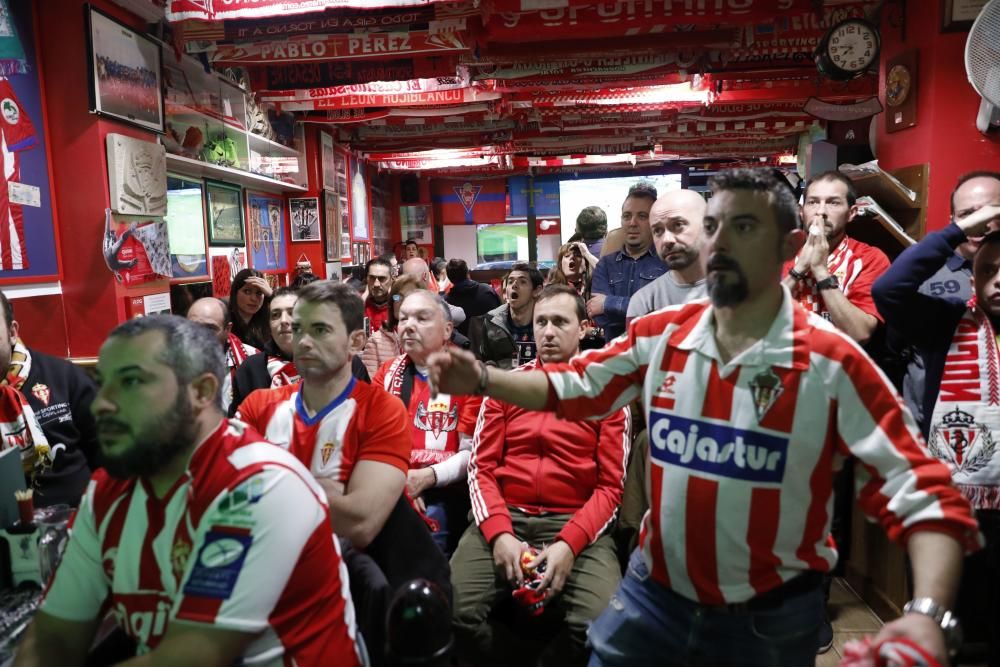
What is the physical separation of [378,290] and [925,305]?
12.9 feet

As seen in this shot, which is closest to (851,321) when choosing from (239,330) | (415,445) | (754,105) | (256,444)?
(415,445)

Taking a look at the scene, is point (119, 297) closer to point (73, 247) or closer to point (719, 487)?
point (73, 247)

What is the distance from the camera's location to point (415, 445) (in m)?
2.79

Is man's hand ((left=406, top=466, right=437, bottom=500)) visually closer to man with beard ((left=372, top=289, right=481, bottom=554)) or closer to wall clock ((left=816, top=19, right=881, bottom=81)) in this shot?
man with beard ((left=372, top=289, right=481, bottom=554))

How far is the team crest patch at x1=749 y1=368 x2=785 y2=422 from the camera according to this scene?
4.24 ft

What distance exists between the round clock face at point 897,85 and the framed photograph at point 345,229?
669 cm

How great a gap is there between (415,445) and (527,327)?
1.30 metres

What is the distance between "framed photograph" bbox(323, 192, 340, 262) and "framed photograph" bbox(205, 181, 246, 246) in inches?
65.8

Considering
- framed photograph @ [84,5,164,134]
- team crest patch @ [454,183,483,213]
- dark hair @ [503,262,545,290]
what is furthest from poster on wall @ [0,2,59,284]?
team crest patch @ [454,183,483,213]

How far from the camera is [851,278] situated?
8.79 ft

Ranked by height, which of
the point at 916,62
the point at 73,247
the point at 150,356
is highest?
the point at 916,62

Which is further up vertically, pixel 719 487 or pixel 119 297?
pixel 119 297

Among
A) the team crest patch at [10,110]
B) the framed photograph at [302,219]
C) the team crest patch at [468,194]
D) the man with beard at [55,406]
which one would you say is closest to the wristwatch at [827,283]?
the man with beard at [55,406]

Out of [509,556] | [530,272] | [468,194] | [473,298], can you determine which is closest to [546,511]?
[509,556]
